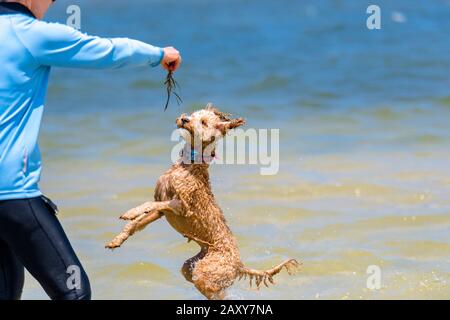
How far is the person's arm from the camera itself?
4066 millimetres

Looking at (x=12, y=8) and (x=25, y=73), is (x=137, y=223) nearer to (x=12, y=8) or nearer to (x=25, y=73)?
(x=25, y=73)

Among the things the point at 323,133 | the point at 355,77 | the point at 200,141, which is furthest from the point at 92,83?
the point at 200,141

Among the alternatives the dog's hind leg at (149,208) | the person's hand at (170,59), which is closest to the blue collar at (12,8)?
the person's hand at (170,59)

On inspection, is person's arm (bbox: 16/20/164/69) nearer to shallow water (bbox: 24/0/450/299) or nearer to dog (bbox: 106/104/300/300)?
dog (bbox: 106/104/300/300)

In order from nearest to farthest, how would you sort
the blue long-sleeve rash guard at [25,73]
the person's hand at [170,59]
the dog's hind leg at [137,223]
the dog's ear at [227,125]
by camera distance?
the blue long-sleeve rash guard at [25,73]
the person's hand at [170,59]
the dog's hind leg at [137,223]
the dog's ear at [227,125]

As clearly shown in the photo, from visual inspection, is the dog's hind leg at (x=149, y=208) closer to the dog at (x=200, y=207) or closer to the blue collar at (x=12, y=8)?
the dog at (x=200, y=207)

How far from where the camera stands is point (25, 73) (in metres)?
4.11

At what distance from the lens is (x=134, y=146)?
10203mm

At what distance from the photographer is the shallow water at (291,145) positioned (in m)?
6.88

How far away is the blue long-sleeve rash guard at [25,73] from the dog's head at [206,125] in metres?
0.69

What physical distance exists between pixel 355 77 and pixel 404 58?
107 cm

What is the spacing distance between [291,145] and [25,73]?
613cm

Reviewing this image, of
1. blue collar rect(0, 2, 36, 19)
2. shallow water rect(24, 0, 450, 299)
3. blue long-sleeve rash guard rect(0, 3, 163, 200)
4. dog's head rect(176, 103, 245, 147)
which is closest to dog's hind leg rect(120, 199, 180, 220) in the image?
dog's head rect(176, 103, 245, 147)

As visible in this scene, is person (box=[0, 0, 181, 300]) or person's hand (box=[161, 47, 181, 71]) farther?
person's hand (box=[161, 47, 181, 71])
